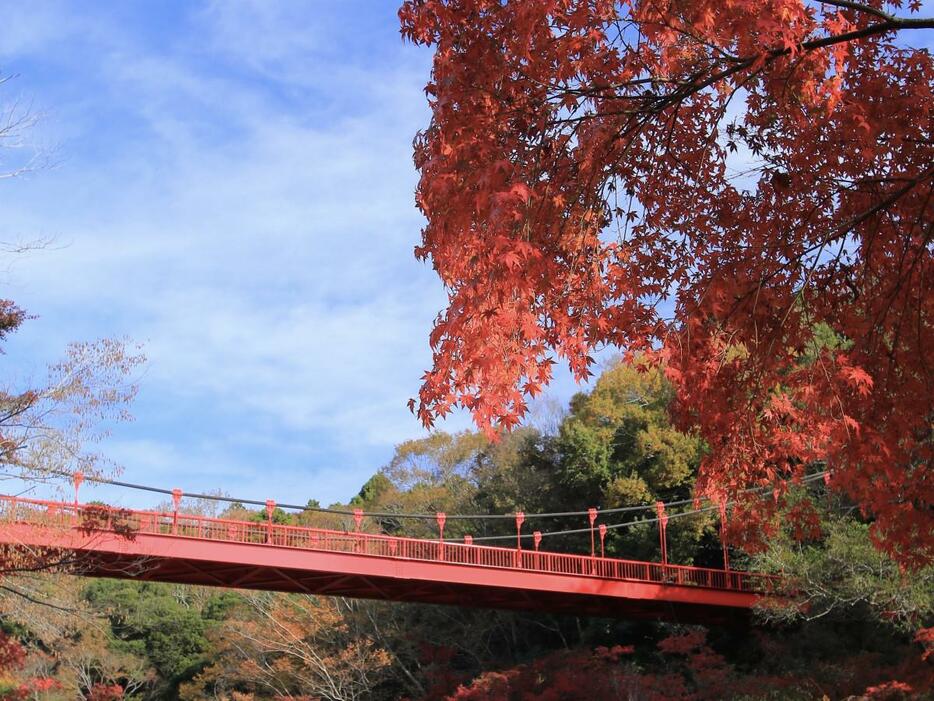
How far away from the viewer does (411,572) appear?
18625mm

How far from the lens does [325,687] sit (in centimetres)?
2234

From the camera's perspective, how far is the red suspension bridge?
17000 mm

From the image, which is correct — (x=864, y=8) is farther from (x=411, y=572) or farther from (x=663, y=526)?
(x=663, y=526)

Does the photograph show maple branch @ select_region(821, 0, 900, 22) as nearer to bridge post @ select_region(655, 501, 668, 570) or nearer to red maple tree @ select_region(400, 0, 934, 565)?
red maple tree @ select_region(400, 0, 934, 565)

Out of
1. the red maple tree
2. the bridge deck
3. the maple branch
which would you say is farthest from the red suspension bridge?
the maple branch

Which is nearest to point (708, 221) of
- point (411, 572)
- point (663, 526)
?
point (411, 572)

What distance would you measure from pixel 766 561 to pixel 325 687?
10.5m

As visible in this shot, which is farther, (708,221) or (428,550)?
(428,550)

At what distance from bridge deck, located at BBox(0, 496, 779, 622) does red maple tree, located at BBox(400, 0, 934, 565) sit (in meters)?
11.0

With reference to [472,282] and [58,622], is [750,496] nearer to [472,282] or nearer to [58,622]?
[472,282]

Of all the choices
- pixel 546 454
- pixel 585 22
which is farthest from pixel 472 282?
pixel 546 454

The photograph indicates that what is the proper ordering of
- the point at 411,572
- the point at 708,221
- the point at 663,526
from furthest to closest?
the point at 663,526
the point at 411,572
the point at 708,221

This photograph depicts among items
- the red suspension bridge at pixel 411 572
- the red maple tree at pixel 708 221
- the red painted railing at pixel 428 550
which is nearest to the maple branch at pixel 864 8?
the red maple tree at pixel 708 221

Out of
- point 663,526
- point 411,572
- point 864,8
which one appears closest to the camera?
point 864,8
